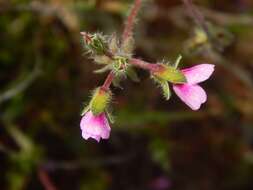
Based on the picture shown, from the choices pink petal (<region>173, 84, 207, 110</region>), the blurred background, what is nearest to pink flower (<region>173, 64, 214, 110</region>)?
pink petal (<region>173, 84, 207, 110</region>)

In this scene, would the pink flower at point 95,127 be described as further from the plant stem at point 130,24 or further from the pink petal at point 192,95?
the pink petal at point 192,95

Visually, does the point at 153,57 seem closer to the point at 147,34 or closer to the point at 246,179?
the point at 147,34

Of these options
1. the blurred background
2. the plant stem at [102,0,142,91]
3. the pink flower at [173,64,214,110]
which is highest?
the plant stem at [102,0,142,91]

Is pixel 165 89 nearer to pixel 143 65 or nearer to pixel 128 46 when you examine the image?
pixel 143 65

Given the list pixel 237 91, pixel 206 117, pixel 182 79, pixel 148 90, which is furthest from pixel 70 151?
pixel 182 79

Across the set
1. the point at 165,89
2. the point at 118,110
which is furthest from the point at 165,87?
the point at 118,110

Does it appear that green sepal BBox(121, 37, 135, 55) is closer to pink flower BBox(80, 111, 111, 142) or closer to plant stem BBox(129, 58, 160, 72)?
plant stem BBox(129, 58, 160, 72)

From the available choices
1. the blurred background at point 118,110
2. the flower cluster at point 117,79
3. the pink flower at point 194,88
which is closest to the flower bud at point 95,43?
the flower cluster at point 117,79

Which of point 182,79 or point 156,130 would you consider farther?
point 156,130
